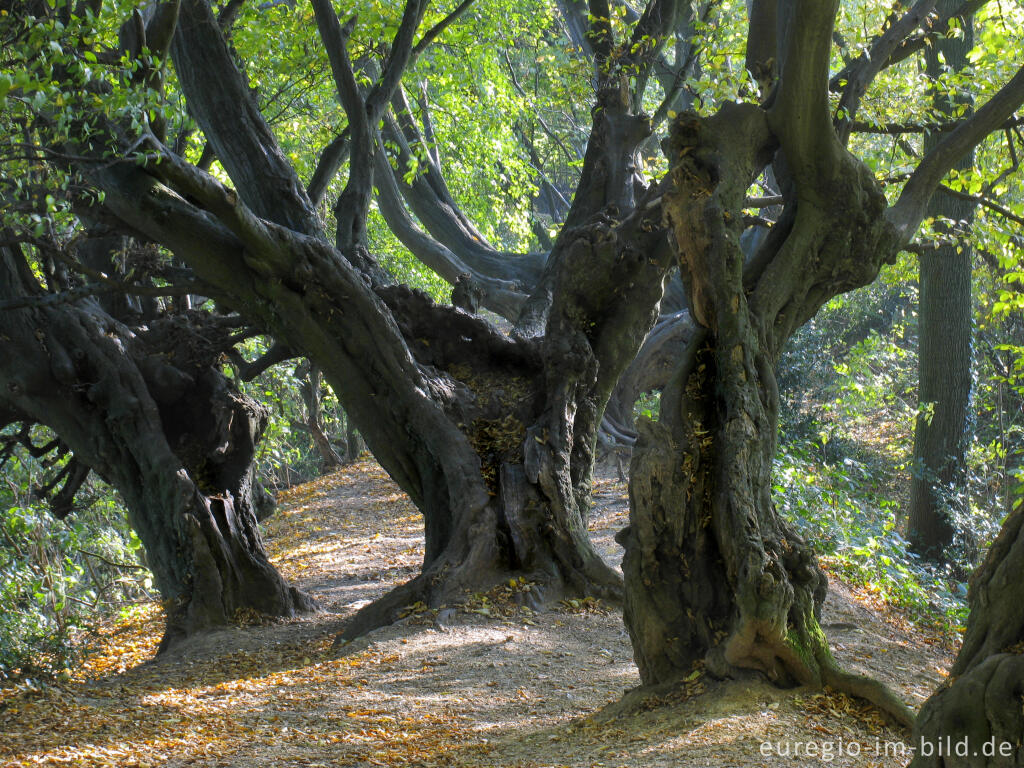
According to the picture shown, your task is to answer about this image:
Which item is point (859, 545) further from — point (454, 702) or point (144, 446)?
point (144, 446)

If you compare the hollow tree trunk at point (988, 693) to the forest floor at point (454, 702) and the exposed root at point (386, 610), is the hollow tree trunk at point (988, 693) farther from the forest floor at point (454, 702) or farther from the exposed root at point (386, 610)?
the exposed root at point (386, 610)

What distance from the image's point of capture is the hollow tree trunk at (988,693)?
254cm

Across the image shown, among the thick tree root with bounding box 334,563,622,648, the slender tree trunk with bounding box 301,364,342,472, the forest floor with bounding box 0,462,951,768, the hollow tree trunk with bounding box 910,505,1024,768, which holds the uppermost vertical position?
the slender tree trunk with bounding box 301,364,342,472

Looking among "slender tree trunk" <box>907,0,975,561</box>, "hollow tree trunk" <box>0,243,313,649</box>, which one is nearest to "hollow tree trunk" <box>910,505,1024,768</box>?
"hollow tree trunk" <box>0,243,313,649</box>

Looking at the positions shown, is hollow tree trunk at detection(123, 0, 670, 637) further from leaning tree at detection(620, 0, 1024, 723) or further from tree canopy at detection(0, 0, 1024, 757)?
leaning tree at detection(620, 0, 1024, 723)

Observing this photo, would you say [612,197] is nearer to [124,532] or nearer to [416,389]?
[416,389]

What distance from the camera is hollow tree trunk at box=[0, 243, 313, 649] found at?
724 centimetres

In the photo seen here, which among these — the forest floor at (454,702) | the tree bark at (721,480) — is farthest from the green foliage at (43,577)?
the tree bark at (721,480)

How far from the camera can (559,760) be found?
12.3ft

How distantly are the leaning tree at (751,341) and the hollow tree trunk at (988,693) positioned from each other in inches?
Answer: 36.6

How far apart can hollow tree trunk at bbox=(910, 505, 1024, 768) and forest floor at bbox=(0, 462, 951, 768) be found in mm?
769

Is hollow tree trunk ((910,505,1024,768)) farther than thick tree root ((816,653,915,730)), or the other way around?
thick tree root ((816,653,915,730))

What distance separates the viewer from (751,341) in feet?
16.6

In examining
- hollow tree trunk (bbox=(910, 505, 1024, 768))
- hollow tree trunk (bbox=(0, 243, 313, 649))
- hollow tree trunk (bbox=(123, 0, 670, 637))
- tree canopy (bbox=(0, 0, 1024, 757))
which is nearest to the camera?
hollow tree trunk (bbox=(910, 505, 1024, 768))
